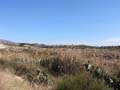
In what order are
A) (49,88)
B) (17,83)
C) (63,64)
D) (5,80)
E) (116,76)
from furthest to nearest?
1. (63,64)
2. (116,76)
3. (49,88)
4. (17,83)
5. (5,80)

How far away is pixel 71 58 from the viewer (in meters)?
16.9

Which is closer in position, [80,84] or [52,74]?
[80,84]

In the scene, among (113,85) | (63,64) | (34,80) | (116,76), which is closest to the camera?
(34,80)

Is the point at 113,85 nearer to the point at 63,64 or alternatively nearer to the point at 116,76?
the point at 116,76

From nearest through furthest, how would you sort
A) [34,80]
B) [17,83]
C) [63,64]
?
1. [17,83]
2. [34,80]
3. [63,64]

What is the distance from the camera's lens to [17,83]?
11.1 metres

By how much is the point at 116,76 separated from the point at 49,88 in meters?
4.38

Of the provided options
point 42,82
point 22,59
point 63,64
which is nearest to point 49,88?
point 42,82

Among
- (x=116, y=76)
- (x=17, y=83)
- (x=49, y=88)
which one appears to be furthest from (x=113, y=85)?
(x=17, y=83)

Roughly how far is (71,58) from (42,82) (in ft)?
12.1

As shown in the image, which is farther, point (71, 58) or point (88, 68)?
point (71, 58)

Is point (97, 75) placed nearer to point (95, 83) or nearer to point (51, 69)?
point (51, 69)

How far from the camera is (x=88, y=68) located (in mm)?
15867

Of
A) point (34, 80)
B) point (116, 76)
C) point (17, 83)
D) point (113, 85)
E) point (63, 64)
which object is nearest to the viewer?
point (17, 83)
